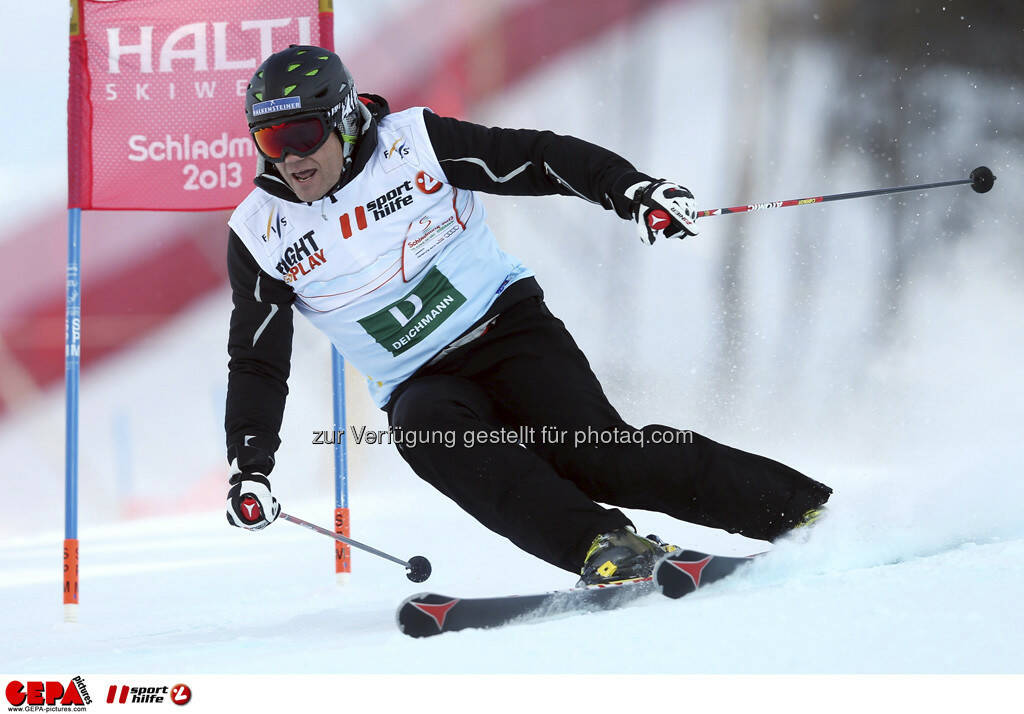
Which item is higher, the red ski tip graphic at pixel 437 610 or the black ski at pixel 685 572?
the black ski at pixel 685 572

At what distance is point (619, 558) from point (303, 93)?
1298mm

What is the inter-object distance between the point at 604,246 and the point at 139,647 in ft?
15.1

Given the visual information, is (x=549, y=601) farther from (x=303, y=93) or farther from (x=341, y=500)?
(x=341, y=500)

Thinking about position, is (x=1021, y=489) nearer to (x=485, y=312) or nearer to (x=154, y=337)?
(x=485, y=312)

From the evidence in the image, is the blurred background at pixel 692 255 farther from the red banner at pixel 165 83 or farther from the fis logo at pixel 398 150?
the fis logo at pixel 398 150

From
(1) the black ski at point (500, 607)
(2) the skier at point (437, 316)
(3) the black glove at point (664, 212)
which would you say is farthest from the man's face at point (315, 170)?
(1) the black ski at point (500, 607)

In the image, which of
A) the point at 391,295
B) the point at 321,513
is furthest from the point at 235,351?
the point at 321,513

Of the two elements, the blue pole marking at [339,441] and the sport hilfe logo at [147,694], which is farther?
the blue pole marking at [339,441]

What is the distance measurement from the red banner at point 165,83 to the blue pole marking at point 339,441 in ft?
2.32

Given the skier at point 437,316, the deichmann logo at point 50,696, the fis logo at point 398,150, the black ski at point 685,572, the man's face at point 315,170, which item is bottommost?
the deichmann logo at point 50,696

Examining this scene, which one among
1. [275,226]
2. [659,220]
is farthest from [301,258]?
[659,220]

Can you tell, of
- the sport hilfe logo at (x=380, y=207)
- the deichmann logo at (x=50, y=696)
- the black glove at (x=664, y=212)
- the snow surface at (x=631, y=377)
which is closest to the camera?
the deichmann logo at (x=50, y=696)

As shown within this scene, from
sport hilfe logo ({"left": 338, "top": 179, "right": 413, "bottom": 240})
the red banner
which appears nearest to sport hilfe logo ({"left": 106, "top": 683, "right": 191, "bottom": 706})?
sport hilfe logo ({"left": 338, "top": 179, "right": 413, "bottom": 240})

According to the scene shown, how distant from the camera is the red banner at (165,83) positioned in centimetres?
359
